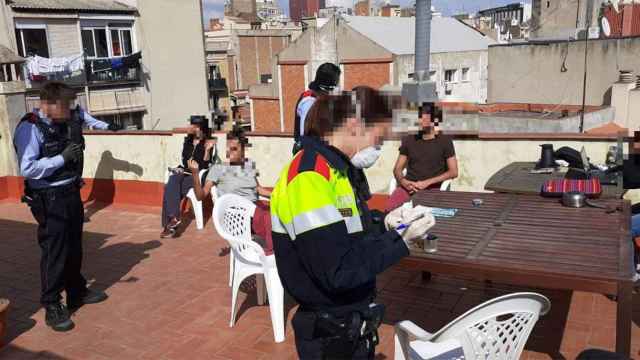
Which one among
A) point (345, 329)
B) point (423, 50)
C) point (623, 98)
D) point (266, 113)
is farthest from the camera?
point (266, 113)

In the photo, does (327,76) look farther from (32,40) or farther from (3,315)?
(32,40)

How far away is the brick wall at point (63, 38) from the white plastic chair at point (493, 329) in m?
19.8

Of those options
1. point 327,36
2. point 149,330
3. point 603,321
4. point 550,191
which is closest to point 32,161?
point 149,330

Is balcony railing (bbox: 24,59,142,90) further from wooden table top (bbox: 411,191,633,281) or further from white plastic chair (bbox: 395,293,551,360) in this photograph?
white plastic chair (bbox: 395,293,551,360)

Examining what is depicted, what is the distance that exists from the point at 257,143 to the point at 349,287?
5.31m

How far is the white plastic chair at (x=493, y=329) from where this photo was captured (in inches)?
85.9

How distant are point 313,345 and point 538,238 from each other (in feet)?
5.71

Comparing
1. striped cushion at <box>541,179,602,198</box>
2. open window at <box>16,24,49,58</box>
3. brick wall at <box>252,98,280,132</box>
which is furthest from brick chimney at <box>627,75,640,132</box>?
brick wall at <box>252,98,280,132</box>

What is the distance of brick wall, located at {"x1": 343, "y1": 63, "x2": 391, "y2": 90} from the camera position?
27016 mm

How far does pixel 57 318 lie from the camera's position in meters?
4.11

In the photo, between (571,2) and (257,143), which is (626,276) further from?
(571,2)

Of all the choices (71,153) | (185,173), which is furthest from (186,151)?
(71,153)

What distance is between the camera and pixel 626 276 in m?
2.53

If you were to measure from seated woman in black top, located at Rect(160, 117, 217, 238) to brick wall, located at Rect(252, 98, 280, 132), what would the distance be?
26013 millimetres
